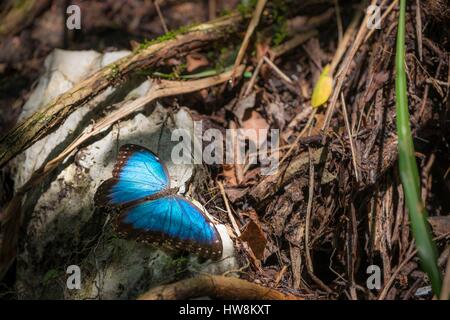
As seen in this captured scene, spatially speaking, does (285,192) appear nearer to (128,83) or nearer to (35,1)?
(128,83)

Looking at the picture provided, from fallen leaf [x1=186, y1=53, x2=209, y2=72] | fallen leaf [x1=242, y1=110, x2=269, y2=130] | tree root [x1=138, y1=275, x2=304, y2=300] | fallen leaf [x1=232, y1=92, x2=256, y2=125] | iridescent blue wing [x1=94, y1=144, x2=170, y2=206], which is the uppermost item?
fallen leaf [x1=186, y1=53, x2=209, y2=72]

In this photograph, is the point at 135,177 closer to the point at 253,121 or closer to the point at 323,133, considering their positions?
the point at 253,121

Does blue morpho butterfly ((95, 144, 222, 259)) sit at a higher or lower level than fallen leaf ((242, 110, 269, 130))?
lower

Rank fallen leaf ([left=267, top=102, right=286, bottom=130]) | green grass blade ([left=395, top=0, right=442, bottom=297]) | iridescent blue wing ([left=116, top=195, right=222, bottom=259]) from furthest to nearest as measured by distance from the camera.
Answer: fallen leaf ([left=267, top=102, right=286, bottom=130]) → iridescent blue wing ([left=116, top=195, right=222, bottom=259]) → green grass blade ([left=395, top=0, right=442, bottom=297])

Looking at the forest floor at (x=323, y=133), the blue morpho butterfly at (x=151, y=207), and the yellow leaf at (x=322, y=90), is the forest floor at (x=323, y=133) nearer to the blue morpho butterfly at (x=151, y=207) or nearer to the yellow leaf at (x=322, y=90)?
the yellow leaf at (x=322, y=90)

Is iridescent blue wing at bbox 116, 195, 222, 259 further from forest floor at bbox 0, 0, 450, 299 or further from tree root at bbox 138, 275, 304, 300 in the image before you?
forest floor at bbox 0, 0, 450, 299

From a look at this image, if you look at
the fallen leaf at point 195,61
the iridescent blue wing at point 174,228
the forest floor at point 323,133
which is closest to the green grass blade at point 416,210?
the forest floor at point 323,133

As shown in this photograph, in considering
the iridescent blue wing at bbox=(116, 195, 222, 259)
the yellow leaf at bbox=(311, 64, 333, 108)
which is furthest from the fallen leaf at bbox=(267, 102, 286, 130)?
the iridescent blue wing at bbox=(116, 195, 222, 259)
